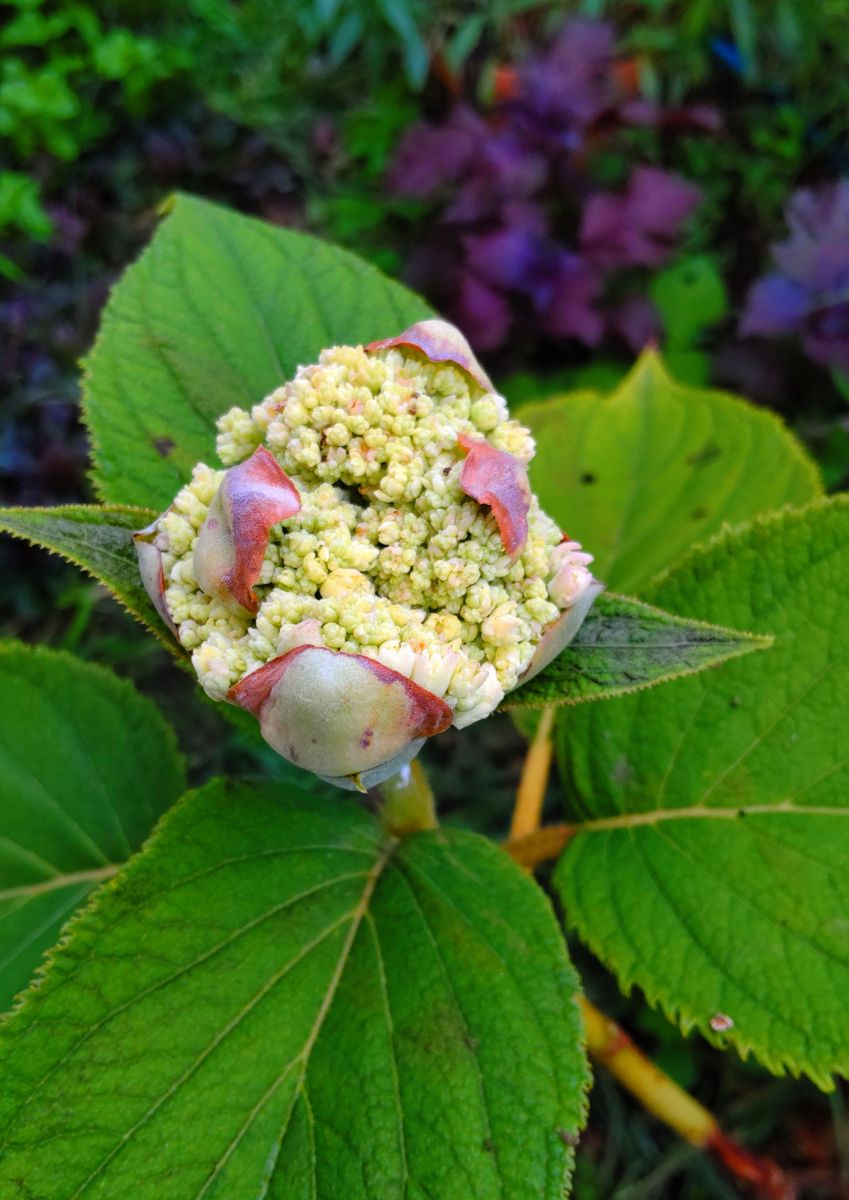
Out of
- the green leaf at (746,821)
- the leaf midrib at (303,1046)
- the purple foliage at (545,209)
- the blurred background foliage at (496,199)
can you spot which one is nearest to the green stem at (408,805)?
the leaf midrib at (303,1046)

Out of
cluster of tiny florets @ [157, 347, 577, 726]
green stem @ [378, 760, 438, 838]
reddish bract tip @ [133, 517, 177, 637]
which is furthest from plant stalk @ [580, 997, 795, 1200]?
reddish bract tip @ [133, 517, 177, 637]

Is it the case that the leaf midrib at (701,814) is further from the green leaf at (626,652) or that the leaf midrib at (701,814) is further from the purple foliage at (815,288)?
the purple foliage at (815,288)

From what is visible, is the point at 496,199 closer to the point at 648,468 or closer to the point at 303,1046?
the point at 648,468

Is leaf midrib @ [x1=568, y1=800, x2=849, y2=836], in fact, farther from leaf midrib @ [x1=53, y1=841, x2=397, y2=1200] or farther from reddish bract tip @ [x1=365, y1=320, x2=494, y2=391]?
reddish bract tip @ [x1=365, y1=320, x2=494, y2=391]

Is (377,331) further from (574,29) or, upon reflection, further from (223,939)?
(574,29)

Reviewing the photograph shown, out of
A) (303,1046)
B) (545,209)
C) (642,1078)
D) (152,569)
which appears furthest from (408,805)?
(545,209)
